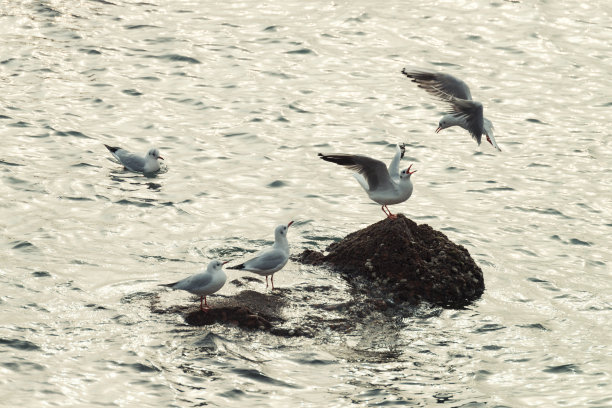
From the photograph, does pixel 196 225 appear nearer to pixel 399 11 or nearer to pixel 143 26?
pixel 143 26

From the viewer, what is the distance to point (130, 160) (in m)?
18.6

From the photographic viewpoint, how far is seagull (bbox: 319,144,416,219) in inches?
547

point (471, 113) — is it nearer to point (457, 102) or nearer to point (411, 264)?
point (457, 102)

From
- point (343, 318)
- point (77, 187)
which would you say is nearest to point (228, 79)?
point (77, 187)

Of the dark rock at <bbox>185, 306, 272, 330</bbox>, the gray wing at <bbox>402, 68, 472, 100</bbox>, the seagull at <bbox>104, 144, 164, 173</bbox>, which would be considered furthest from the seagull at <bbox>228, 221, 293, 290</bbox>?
the seagull at <bbox>104, 144, 164, 173</bbox>

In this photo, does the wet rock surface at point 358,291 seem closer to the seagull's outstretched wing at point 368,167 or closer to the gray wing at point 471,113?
the seagull's outstretched wing at point 368,167

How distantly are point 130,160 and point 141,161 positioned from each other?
219 mm

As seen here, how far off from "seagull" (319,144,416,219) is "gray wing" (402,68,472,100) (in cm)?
240

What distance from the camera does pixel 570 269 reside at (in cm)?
1573

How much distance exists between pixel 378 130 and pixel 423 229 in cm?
727

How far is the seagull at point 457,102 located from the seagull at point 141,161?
499 cm

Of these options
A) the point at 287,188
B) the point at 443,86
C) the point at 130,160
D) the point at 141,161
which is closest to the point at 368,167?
the point at 443,86

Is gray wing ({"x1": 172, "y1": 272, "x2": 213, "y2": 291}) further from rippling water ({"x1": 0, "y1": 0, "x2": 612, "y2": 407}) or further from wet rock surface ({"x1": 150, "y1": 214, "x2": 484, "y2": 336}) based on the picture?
rippling water ({"x1": 0, "y1": 0, "x2": 612, "y2": 407})

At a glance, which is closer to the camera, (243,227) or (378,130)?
(243,227)
